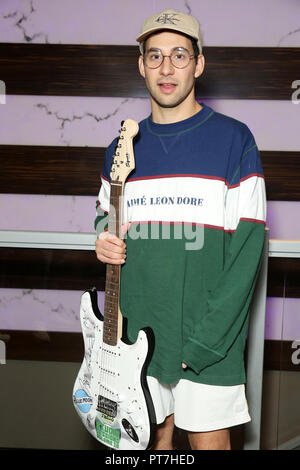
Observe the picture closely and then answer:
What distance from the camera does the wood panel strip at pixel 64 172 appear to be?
244 centimetres

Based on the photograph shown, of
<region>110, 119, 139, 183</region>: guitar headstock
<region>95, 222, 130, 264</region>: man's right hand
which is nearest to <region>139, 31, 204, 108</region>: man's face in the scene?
<region>110, 119, 139, 183</region>: guitar headstock

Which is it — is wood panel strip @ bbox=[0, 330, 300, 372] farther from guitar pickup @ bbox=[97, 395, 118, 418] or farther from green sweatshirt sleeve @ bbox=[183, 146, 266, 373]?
green sweatshirt sleeve @ bbox=[183, 146, 266, 373]

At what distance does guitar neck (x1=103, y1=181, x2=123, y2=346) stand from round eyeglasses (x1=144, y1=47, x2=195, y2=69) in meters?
0.36

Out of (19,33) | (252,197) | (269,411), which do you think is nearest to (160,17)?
(252,197)

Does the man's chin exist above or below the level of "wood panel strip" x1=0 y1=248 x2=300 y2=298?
above

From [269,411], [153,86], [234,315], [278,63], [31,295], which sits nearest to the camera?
[234,315]

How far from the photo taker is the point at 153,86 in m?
1.49

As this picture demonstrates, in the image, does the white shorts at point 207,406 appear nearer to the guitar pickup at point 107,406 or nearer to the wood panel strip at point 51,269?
the guitar pickup at point 107,406

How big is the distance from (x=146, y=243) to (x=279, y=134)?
118 centimetres

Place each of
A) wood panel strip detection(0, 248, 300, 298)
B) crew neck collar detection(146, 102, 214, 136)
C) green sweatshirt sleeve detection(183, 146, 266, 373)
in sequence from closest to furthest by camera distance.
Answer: green sweatshirt sleeve detection(183, 146, 266, 373) < crew neck collar detection(146, 102, 214, 136) < wood panel strip detection(0, 248, 300, 298)

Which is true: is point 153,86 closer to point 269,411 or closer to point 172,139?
point 172,139

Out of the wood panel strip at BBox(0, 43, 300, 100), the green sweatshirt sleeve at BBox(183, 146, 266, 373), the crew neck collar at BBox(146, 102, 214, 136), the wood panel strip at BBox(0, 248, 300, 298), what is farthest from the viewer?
the wood panel strip at BBox(0, 43, 300, 100)

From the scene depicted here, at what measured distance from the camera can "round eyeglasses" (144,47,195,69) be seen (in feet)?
4.85

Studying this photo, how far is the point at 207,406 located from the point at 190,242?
46cm
